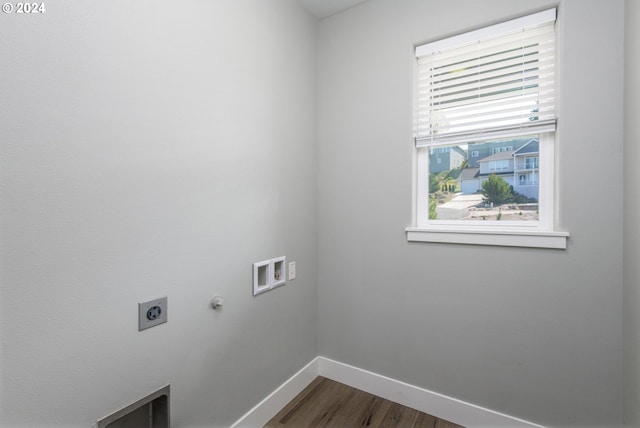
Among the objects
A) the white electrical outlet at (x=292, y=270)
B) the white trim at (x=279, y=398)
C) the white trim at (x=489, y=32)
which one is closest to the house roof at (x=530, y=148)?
the white trim at (x=489, y=32)

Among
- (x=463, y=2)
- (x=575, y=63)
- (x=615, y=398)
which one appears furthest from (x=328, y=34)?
(x=615, y=398)

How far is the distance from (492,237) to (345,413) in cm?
133

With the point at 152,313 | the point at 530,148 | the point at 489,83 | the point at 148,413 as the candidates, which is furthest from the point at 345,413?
the point at 489,83

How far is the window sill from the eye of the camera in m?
1.45

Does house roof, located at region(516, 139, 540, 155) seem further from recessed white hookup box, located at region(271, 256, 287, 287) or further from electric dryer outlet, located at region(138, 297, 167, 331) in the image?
electric dryer outlet, located at region(138, 297, 167, 331)

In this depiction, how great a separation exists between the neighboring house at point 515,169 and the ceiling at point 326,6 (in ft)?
4.28

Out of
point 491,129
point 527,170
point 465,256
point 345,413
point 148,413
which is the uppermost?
point 491,129

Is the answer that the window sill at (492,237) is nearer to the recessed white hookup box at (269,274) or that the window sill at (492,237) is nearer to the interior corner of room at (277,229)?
the interior corner of room at (277,229)

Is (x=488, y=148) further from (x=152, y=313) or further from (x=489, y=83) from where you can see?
(x=152, y=313)

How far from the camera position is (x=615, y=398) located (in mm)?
1369

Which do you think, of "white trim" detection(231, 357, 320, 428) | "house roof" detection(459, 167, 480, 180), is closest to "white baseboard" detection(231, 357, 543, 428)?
"white trim" detection(231, 357, 320, 428)

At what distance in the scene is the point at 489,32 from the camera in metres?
1.60

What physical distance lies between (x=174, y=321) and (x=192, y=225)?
0.41m

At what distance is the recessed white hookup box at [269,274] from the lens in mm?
1645
